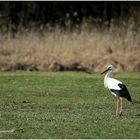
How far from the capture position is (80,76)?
18.5 metres

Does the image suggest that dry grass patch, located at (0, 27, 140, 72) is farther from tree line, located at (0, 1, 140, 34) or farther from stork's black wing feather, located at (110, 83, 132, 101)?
stork's black wing feather, located at (110, 83, 132, 101)

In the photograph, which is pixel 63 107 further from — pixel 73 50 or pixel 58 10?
pixel 58 10

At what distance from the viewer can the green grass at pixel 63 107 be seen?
9.95 m

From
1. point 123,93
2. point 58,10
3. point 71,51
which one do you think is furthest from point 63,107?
point 58,10

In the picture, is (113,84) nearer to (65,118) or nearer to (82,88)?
(65,118)

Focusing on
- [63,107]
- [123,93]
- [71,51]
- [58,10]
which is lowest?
[71,51]

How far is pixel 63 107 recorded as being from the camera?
1284 cm

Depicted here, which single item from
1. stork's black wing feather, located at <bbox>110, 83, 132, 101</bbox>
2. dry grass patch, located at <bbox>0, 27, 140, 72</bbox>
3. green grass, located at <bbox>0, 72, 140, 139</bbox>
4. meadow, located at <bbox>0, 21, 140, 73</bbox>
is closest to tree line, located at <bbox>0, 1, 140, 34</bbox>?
meadow, located at <bbox>0, 21, 140, 73</bbox>

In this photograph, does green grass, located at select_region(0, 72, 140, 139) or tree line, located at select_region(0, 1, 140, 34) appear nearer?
green grass, located at select_region(0, 72, 140, 139)

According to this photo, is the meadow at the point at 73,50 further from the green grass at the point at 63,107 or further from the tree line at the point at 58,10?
the tree line at the point at 58,10

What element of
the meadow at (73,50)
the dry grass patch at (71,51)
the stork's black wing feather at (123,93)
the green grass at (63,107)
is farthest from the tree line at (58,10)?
the stork's black wing feather at (123,93)

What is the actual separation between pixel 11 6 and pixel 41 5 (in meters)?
1.67

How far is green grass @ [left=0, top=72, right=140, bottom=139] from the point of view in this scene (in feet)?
32.7

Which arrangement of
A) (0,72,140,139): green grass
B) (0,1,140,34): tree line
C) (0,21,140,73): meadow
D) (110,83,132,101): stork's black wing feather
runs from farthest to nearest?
1. (0,1,140,34): tree line
2. (0,21,140,73): meadow
3. (110,83,132,101): stork's black wing feather
4. (0,72,140,139): green grass
